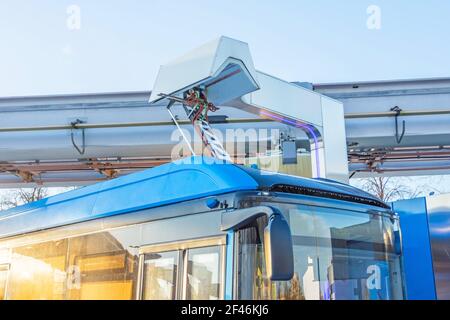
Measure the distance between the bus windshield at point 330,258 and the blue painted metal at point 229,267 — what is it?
48 millimetres

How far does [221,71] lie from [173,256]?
177cm

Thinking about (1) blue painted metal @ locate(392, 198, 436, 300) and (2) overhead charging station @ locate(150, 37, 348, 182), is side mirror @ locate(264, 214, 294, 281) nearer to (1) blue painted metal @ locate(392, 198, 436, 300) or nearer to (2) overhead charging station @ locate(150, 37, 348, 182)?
(2) overhead charging station @ locate(150, 37, 348, 182)

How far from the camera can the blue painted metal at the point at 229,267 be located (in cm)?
300

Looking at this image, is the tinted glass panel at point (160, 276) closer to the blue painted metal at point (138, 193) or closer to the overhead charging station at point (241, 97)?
the blue painted metal at point (138, 193)

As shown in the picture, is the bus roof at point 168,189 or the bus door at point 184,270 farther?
the bus roof at point 168,189

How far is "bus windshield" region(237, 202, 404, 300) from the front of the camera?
3.04 meters

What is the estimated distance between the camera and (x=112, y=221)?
3984mm

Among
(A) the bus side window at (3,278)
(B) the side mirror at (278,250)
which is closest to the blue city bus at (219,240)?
(B) the side mirror at (278,250)

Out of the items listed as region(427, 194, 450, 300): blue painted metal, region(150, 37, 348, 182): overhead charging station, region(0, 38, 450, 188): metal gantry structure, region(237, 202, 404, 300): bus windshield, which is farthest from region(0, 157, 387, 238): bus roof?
region(427, 194, 450, 300): blue painted metal

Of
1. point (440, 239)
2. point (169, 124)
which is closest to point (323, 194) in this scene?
point (440, 239)

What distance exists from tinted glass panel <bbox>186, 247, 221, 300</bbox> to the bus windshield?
17cm

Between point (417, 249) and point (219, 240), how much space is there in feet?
14.1
